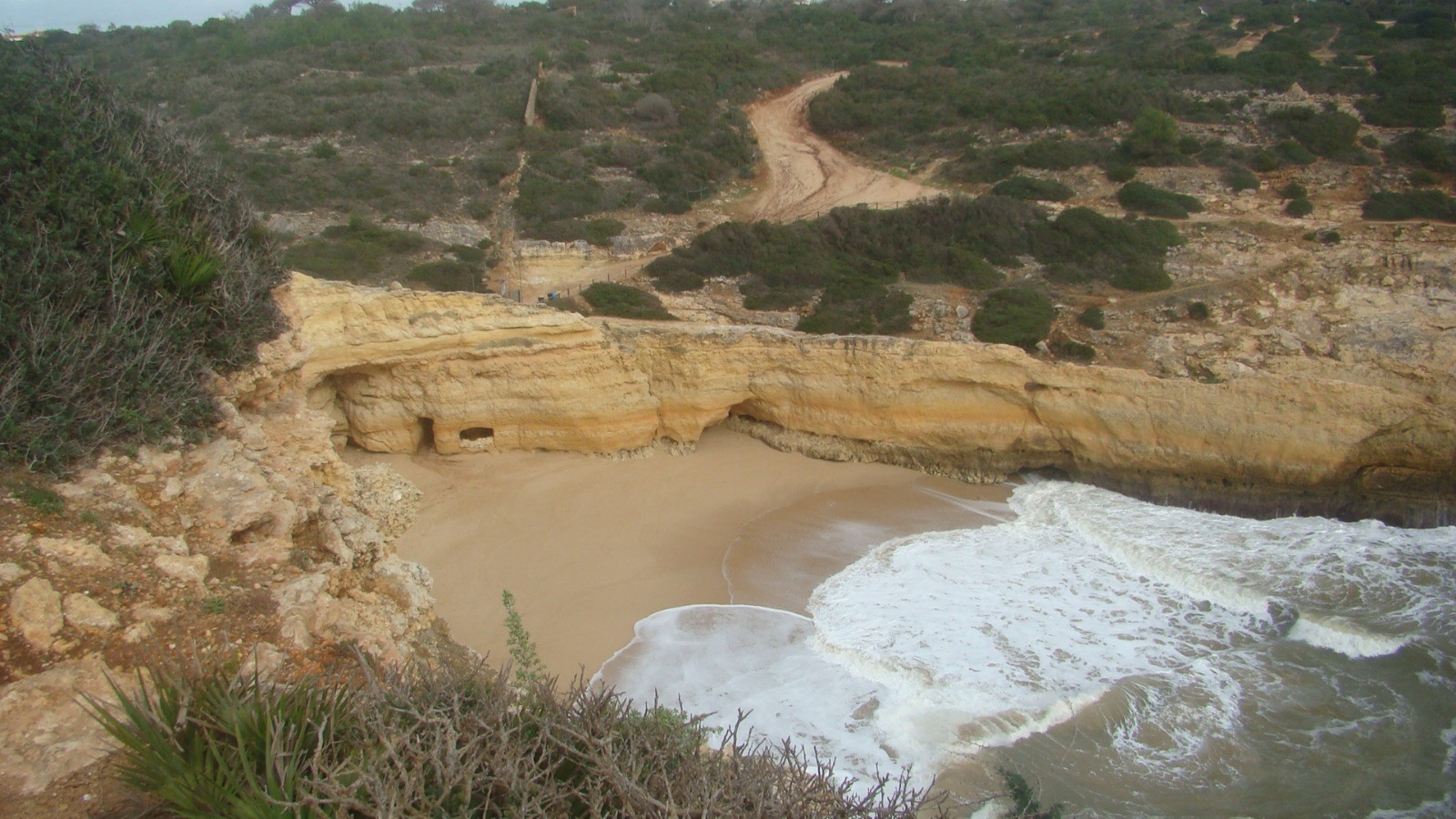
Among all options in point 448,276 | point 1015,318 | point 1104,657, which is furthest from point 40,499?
point 1015,318

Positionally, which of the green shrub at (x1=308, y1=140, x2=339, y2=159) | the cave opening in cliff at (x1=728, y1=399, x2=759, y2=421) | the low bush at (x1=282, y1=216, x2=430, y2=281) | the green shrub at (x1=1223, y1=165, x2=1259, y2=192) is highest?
the green shrub at (x1=308, y1=140, x2=339, y2=159)

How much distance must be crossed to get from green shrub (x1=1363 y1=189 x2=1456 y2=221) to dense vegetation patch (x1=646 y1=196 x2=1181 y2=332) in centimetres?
481

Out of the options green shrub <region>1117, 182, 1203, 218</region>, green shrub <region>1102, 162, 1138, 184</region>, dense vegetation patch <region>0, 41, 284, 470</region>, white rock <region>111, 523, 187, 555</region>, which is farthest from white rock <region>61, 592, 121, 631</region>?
green shrub <region>1102, 162, 1138, 184</region>

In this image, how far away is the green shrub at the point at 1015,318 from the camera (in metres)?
16.0

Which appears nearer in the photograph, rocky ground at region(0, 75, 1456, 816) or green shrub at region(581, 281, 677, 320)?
rocky ground at region(0, 75, 1456, 816)

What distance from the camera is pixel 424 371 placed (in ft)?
37.6

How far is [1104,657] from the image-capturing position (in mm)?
8891

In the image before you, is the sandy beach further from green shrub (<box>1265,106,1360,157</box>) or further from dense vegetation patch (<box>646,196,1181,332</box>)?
→ green shrub (<box>1265,106,1360,157</box>)

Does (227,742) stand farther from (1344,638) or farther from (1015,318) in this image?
(1015,318)

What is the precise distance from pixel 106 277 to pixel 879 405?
10178 millimetres

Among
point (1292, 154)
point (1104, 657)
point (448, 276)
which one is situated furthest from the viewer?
point (1292, 154)

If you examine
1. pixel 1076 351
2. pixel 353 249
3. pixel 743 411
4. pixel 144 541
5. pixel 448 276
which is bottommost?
pixel 743 411

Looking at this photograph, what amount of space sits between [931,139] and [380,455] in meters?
23.7

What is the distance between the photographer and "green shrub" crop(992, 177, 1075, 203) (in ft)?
75.5
